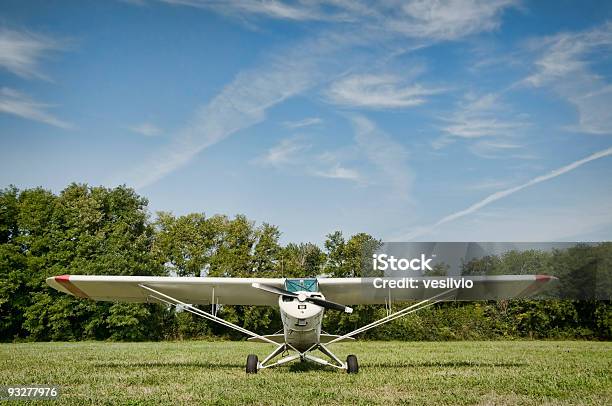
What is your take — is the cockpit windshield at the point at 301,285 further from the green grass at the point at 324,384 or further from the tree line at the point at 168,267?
the tree line at the point at 168,267

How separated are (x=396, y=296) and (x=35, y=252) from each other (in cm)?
3622

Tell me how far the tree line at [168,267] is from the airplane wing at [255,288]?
21986 mm

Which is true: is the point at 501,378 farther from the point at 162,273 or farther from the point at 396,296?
the point at 162,273

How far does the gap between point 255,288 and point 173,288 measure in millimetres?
2177

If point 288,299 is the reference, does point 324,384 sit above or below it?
below

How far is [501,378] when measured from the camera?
11.8 m

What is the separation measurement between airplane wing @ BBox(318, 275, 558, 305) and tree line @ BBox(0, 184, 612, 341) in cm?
2176

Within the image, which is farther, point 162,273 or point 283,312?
point 162,273

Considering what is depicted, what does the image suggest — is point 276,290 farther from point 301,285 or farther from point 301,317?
point 301,317

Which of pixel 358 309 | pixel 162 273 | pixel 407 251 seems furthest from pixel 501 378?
pixel 162 273

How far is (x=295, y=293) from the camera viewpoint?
12719mm

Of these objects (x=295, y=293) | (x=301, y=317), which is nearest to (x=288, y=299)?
(x=295, y=293)

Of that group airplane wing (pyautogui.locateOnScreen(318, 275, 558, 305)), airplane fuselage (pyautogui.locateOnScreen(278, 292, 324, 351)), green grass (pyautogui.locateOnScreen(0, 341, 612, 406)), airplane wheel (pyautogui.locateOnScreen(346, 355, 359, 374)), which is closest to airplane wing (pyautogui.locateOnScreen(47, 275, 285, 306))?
airplane fuselage (pyautogui.locateOnScreen(278, 292, 324, 351))

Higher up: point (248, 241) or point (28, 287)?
point (248, 241)
